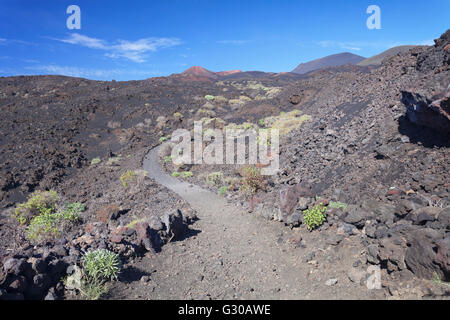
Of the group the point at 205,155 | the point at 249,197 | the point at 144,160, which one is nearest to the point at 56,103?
the point at 144,160

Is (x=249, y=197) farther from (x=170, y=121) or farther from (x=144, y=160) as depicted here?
(x=170, y=121)

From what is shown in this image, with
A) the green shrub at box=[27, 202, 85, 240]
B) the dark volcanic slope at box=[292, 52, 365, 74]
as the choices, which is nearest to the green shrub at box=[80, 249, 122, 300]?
the green shrub at box=[27, 202, 85, 240]

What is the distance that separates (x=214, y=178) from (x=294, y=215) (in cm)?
650

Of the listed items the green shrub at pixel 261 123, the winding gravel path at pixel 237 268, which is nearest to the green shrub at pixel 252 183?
the winding gravel path at pixel 237 268

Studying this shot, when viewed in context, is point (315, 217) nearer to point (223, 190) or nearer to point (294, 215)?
point (294, 215)

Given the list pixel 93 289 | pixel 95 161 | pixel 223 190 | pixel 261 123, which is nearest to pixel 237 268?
pixel 93 289

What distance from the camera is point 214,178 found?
13656 mm

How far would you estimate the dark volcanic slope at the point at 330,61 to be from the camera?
307 ft

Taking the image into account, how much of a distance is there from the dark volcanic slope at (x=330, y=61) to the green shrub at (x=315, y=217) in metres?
94.5

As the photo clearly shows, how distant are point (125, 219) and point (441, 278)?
9.21 m

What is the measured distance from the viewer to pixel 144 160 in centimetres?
1889

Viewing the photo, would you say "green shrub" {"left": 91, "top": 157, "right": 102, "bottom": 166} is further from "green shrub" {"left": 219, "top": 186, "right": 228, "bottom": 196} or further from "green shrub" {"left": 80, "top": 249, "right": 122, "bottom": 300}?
"green shrub" {"left": 80, "top": 249, "right": 122, "bottom": 300}

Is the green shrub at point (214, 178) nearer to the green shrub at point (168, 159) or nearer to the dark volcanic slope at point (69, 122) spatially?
the green shrub at point (168, 159)

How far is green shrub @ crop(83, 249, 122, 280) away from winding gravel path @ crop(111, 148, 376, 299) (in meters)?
0.42
